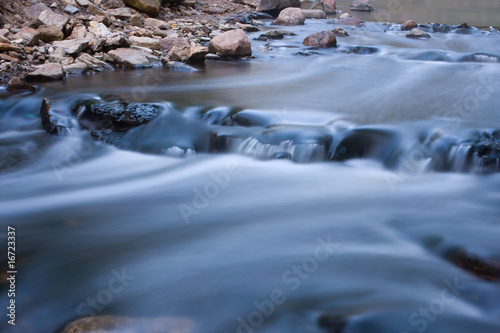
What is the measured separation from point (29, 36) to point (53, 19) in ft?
2.77

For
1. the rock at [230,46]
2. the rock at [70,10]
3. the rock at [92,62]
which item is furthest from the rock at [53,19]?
the rock at [230,46]

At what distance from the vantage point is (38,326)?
2.32 meters

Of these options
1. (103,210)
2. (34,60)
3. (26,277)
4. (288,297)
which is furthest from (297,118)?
(34,60)

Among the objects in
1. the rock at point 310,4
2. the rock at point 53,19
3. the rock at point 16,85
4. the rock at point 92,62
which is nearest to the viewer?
the rock at point 16,85

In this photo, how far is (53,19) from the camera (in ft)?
27.1

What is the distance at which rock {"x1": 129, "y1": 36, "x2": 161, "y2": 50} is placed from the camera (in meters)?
8.65

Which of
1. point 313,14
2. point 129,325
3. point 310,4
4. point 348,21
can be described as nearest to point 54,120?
point 129,325

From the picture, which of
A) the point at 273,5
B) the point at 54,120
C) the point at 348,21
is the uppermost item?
the point at 273,5

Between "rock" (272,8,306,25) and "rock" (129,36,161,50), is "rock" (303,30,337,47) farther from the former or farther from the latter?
"rock" (272,8,306,25)

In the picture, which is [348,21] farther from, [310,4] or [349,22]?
[310,4]

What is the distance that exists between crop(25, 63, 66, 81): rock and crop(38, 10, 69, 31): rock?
1446 millimetres

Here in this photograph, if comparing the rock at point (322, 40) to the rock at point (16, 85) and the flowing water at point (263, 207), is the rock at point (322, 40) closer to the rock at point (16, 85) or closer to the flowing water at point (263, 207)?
the flowing water at point (263, 207)

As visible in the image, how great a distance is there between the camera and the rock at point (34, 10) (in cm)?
858

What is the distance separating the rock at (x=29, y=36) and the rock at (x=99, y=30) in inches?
45.0
